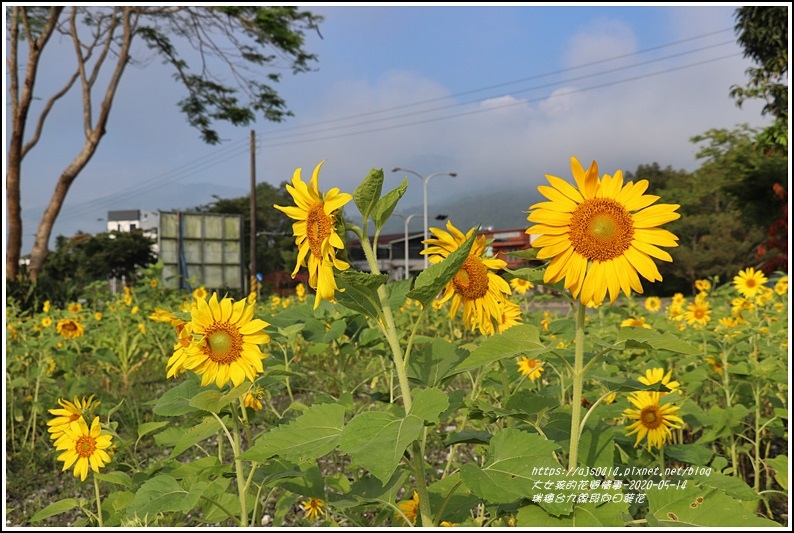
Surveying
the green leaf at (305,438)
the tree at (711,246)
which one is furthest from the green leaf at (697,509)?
the tree at (711,246)

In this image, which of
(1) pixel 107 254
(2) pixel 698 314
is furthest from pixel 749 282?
(1) pixel 107 254

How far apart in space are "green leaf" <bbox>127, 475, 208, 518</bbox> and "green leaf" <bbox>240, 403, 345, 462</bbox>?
0.34m

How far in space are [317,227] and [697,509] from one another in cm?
93

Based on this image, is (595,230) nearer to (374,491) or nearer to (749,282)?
(374,491)

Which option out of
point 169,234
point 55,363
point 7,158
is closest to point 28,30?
point 7,158

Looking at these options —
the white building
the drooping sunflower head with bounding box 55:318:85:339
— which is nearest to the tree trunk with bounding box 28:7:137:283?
the drooping sunflower head with bounding box 55:318:85:339

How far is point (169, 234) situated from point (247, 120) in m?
6.35

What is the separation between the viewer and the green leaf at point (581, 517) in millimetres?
1169

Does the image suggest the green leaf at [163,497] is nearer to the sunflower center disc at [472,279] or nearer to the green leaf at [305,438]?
the green leaf at [305,438]

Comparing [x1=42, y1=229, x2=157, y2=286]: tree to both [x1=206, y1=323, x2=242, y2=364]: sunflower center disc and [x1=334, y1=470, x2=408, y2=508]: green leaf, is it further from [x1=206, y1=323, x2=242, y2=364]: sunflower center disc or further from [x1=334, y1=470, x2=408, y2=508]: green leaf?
[x1=334, y1=470, x2=408, y2=508]: green leaf

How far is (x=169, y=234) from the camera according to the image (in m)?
17.0

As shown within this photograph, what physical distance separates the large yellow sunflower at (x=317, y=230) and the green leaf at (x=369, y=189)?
0.07 feet

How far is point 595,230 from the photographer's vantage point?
4.12 ft

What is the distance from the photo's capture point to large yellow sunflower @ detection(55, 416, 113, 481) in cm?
208
